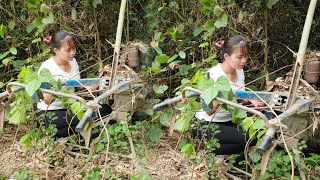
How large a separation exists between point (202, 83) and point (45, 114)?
4.86ft

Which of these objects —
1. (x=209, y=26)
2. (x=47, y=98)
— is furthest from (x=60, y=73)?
(x=209, y=26)

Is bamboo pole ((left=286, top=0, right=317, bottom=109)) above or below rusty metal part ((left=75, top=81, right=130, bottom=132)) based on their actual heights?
above

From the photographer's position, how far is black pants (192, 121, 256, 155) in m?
3.10

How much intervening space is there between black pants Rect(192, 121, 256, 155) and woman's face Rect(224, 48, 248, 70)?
40cm

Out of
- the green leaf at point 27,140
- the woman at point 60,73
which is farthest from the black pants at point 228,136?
the green leaf at point 27,140

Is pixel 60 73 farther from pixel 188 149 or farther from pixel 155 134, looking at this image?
pixel 188 149

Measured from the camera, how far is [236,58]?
3.11 metres

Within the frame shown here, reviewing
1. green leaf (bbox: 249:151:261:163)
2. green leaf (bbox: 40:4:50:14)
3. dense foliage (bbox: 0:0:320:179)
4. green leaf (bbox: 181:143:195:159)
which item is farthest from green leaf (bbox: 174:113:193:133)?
green leaf (bbox: 40:4:50:14)

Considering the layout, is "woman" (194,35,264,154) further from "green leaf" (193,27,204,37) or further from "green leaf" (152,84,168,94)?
"green leaf" (193,27,204,37)

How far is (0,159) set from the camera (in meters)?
3.79

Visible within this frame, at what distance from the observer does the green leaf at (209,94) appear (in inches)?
94.1

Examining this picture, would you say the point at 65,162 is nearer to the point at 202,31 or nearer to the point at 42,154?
the point at 42,154

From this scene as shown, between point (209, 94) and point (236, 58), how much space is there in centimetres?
79

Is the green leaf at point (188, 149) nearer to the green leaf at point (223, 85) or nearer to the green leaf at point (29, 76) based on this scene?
the green leaf at point (223, 85)
